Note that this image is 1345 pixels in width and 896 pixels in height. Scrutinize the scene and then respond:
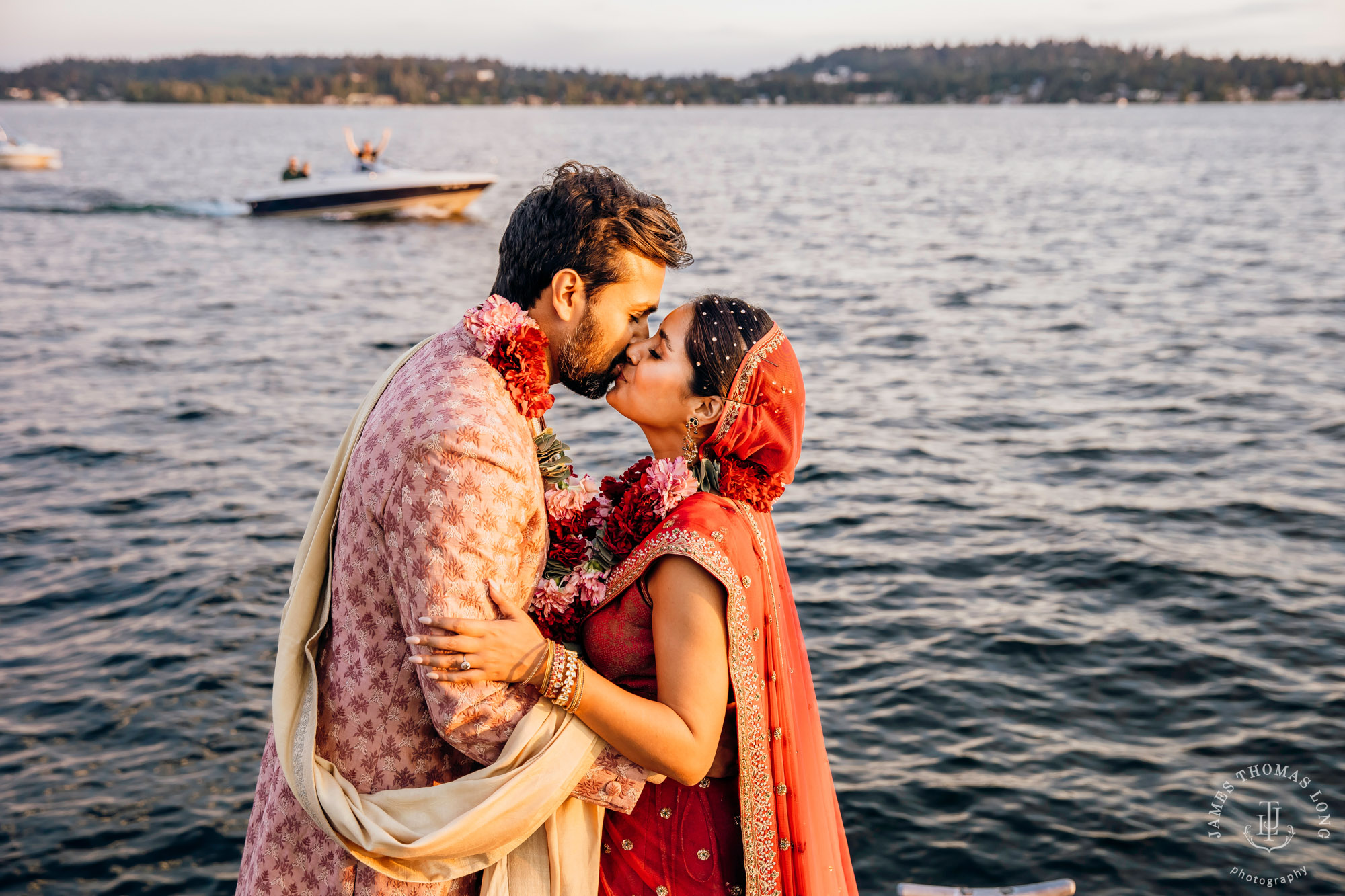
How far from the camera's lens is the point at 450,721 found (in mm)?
2293

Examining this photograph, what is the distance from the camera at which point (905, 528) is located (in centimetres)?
1064

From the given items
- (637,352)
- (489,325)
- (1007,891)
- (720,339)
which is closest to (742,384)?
(720,339)

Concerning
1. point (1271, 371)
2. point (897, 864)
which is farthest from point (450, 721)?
point (1271, 371)

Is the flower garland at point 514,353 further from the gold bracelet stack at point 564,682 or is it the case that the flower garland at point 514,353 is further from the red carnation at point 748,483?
the gold bracelet stack at point 564,682

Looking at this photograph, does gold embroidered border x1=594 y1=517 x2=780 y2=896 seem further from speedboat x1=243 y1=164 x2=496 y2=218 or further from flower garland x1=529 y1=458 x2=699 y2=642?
speedboat x1=243 y1=164 x2=496 y2=218

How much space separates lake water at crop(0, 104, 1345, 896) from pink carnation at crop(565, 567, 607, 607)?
415 centimetres

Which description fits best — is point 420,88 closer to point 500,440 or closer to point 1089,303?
point 1089,303

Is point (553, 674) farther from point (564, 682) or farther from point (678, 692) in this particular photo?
point (678, 692)

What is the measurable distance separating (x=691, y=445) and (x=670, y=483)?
0.52 feet

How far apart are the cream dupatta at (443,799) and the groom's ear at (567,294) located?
0.40 meters

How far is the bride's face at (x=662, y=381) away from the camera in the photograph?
276 centimetres

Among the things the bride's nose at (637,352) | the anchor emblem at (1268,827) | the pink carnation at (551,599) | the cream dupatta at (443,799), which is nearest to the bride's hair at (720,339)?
the bride's nose at (637,352)

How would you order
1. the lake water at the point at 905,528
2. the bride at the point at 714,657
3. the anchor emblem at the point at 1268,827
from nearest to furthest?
the bride at the point at 714,657
the anchor emblem at the point at 1268,827
the lake water at the point at 905,528

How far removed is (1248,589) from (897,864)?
497 centimetres
